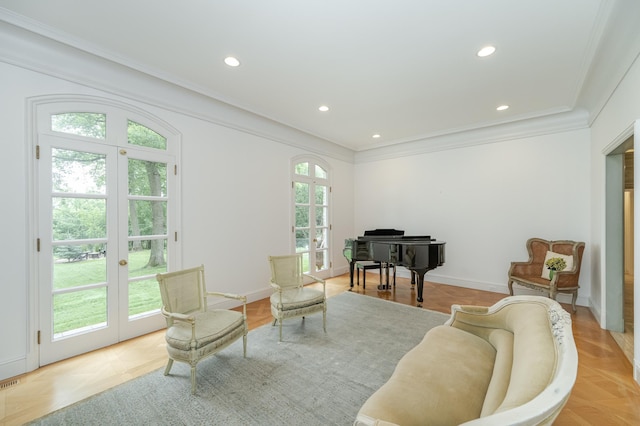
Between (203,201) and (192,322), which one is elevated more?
(203,201)

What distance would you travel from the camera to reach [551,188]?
14.7ft

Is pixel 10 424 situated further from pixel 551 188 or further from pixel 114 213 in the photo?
pixel 551 188

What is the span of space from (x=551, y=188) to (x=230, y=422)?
18.4 ft

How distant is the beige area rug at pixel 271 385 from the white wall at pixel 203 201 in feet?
3.63

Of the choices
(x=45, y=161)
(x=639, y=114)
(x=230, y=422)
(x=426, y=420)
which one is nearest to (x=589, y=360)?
(x=639, y=114)

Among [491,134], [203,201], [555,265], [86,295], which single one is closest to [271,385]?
[86,295]

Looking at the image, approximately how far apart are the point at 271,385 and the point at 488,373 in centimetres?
167

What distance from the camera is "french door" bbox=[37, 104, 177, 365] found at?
260cm

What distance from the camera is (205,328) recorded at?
239 cm

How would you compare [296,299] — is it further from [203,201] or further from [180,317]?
[203,201]

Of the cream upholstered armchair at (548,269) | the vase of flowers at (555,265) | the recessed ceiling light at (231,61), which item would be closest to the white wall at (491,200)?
the cream upholstered armchair at (548,269)

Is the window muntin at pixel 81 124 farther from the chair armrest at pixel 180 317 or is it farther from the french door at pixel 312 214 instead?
the french door at pixel 312 214

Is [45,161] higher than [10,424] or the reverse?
higher

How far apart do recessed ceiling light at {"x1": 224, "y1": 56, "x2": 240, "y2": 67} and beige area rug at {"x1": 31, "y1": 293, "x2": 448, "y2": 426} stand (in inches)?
123
